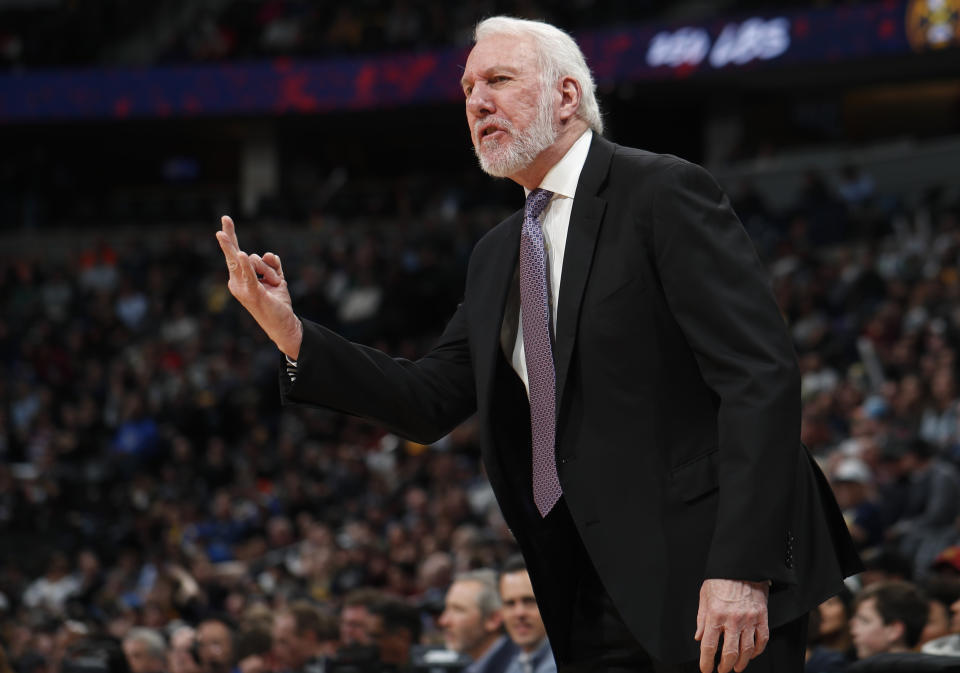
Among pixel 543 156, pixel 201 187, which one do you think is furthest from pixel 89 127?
pixel 543 156

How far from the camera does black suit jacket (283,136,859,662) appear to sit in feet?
6.19

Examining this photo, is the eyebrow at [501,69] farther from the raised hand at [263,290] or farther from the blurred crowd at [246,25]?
the blurred crowd at [246,25]

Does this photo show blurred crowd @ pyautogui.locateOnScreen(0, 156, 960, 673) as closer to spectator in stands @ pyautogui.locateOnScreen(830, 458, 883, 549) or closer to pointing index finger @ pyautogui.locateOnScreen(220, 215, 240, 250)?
spectator in stands @ pyautogui.locateOnScreen(830, 458, 883, 549)

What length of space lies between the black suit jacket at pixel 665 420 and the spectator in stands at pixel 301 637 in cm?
350

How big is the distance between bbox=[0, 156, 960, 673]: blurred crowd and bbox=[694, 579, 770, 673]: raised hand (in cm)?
142

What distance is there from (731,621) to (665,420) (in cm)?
33

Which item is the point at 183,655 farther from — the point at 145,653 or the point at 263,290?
the point at 263,290

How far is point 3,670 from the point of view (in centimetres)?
458

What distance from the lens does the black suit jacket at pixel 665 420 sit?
1.89m

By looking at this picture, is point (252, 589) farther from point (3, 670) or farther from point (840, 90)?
point (840, 90)

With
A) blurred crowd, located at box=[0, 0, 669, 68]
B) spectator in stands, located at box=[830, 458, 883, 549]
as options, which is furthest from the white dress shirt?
blurred crowd, located at box=[0, 0, 669, 68]

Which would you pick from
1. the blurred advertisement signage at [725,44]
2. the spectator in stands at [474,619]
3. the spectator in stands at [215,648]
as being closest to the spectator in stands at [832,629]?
the spectator in stands at [474,619]

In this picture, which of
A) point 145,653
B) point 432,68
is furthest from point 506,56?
point 432,68

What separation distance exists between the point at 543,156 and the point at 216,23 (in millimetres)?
17767
